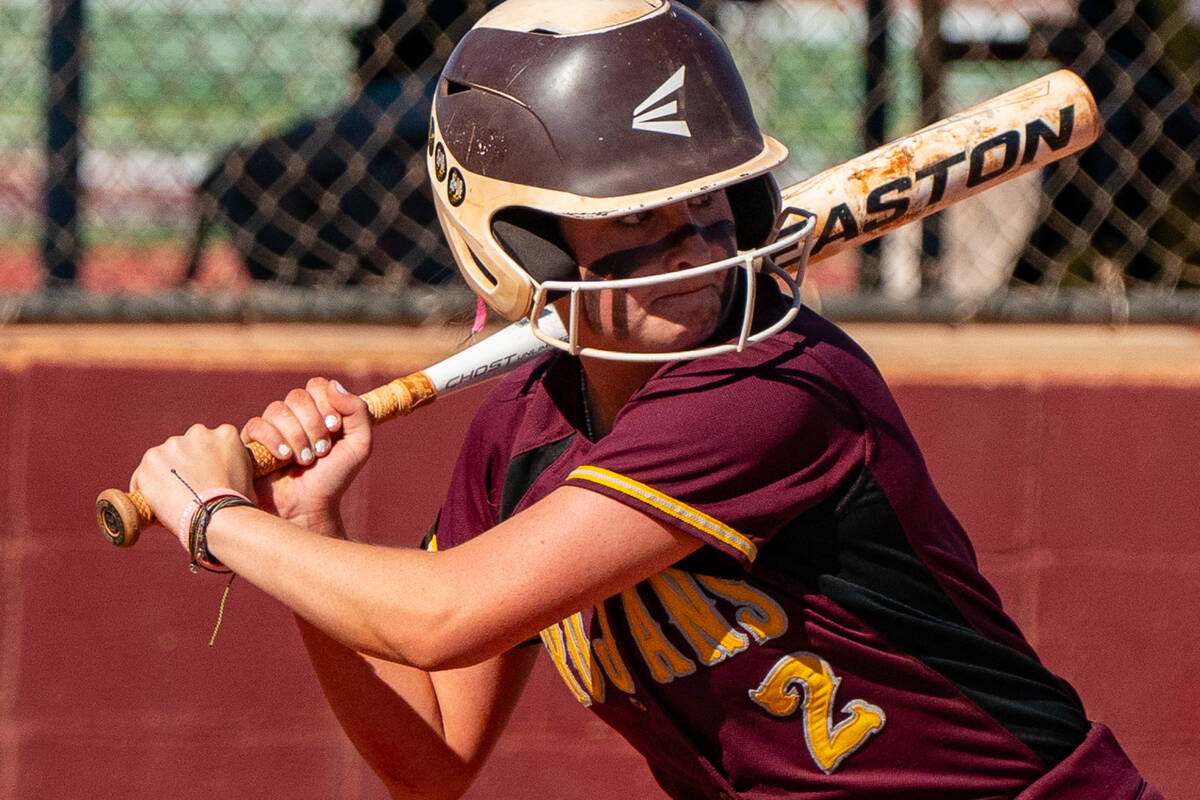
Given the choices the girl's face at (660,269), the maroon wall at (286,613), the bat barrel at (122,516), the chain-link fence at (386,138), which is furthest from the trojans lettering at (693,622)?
the chain-link fence at (386,138)

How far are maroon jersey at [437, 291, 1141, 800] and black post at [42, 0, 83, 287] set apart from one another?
2218mm

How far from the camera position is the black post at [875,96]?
158 inches

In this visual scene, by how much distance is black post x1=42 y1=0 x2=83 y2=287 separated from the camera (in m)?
3.72

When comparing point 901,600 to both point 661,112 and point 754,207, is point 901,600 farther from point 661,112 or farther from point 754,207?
point 661,112

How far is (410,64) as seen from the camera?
3932 mm

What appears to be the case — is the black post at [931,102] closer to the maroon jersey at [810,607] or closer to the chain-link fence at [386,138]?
the chain-link fence at [386,138]

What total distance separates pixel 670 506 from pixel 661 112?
438 millimetres

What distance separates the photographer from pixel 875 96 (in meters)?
4.00

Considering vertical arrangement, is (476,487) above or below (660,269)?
below

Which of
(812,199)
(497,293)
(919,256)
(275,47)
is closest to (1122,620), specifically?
(919,256)

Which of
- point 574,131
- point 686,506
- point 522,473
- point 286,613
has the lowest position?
point 286,613

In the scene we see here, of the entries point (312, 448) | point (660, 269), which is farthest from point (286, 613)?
point (660, 269)

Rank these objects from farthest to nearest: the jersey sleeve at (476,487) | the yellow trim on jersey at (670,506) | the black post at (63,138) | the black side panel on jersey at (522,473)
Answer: the black post at (63,138), the jersey sleeve at (476,487), the black side panel on jersey at (522,473), the yellow trim on jersey at (670,506)

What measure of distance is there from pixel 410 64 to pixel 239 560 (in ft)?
7.91
